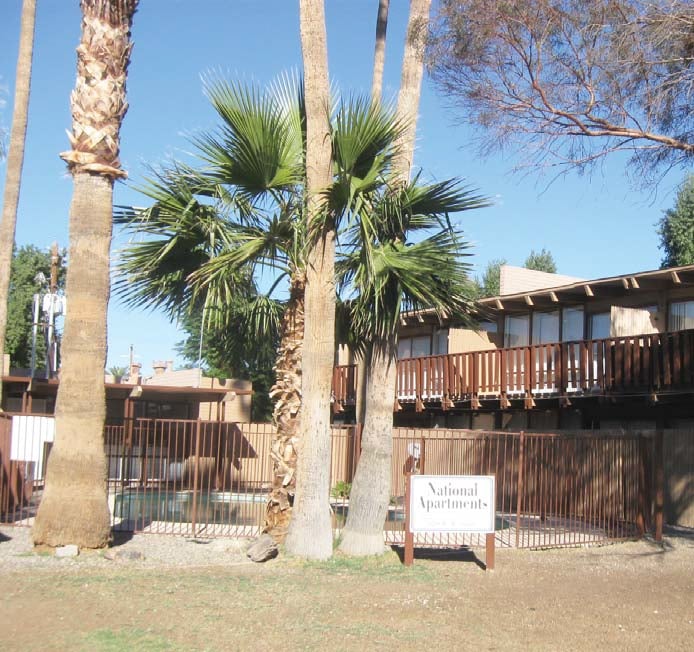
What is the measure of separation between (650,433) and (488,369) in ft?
27.7

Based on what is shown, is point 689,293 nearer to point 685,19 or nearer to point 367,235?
point 685,19

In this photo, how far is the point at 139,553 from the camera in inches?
500

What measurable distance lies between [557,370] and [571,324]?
119 inches

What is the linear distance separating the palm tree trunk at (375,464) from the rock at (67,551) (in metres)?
3.64

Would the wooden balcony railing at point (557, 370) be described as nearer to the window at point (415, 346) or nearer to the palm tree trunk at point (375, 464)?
the window at point (415, 346)

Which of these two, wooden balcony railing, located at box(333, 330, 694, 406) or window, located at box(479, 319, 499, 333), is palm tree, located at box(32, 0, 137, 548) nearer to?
wooden balcony railing, located at box(333, 330, 694, 406)

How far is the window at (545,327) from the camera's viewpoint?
25.8m

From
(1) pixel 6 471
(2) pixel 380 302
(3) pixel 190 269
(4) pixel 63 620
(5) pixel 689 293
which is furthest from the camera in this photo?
(5) pixel 689 293

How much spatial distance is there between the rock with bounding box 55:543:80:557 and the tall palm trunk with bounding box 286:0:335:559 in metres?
2.80

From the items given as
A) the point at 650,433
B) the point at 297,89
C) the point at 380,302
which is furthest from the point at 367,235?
the point at 650,433

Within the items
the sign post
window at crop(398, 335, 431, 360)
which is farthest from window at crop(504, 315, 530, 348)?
the sign post

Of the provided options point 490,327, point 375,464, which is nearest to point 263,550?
point 375,464

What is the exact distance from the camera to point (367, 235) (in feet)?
40.1

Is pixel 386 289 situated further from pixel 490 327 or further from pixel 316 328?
pixel 490 327
